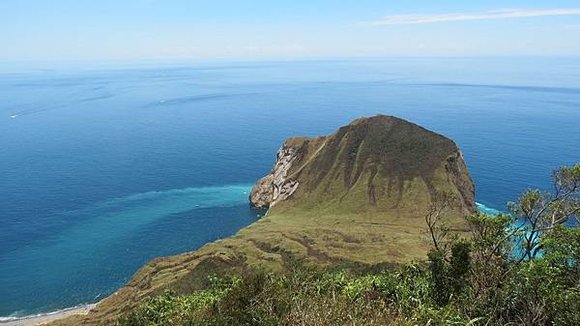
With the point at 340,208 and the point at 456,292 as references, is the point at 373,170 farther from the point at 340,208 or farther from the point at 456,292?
the point at 456,292

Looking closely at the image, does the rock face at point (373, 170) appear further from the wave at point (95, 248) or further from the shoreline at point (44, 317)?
the shoreline at point (44, 317)

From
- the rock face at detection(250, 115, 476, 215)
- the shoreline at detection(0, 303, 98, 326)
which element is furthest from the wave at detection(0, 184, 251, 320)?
the rock face at detection(250, 115, 476, 215)

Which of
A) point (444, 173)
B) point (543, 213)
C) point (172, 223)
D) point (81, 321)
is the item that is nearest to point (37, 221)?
point (172, 223)

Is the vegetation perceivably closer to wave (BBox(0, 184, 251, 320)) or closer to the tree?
the tree

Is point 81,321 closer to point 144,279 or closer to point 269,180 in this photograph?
point 144,279

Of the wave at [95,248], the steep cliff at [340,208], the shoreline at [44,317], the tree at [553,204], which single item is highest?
the tree at [553,204]

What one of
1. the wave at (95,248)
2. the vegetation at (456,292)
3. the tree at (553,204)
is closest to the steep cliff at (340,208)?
the wave at (95,248)
